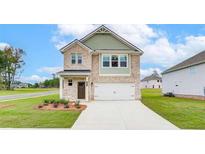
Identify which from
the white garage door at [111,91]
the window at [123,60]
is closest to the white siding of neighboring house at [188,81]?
the white garage door at [111,91]

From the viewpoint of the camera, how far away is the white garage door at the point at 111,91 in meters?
23.3

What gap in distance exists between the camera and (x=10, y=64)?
32.6m

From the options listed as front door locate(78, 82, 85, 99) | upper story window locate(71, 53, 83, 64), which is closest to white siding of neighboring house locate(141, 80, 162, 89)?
front door locate(78, 82, 85, 99)

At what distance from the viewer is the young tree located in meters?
28.1

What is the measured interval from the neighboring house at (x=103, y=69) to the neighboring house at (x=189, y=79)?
18.6 ft

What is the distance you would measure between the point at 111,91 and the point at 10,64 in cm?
1594

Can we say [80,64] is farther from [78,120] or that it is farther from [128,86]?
[78,120]

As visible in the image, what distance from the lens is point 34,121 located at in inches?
458

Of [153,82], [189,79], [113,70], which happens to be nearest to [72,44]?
[113,70]

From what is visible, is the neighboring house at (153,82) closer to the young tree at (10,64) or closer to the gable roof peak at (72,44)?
the young tree at (10,64)

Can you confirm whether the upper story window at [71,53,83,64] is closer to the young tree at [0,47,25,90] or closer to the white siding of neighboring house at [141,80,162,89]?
the young tree at [0,47,25,90]

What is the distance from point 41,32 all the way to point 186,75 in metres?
15.9

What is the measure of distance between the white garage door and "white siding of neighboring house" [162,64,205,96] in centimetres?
649

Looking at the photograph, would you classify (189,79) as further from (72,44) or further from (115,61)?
(72,44)
